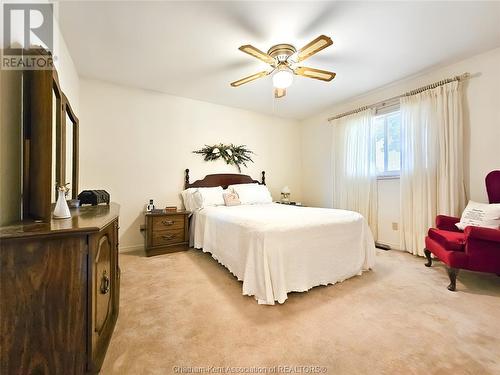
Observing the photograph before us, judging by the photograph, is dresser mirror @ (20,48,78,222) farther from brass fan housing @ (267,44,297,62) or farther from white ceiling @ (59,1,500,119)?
brass fan housing @ (267,44,297,62)

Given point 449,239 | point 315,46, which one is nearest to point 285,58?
point 315,46

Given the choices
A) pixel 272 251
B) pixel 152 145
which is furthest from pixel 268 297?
pixel 152 145

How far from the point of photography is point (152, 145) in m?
3.53

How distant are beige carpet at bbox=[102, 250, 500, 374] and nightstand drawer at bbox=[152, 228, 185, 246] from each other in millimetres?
815

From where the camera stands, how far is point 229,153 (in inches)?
163

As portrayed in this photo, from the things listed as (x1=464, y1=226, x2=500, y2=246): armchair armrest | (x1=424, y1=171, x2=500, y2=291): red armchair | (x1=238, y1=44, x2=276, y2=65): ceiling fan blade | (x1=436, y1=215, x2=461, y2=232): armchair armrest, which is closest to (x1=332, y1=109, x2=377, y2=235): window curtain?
(x1=436, y1=215, x2=461, y2=232): armchair armrest

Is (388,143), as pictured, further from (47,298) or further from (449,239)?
(47,298)

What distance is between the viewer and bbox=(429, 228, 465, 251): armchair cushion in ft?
6.86

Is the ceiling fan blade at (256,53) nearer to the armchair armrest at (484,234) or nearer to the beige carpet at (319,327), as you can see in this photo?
the beige carpet at (319,327)

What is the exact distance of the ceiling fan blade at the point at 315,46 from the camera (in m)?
1.79

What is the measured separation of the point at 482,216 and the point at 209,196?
3354 millimetres

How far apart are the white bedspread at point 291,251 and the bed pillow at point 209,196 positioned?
0.87 meters

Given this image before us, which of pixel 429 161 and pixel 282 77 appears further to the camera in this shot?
pixel 429 161

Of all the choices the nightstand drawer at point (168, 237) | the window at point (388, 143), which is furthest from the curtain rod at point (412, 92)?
the nightstand drawer at point (168, 237)
